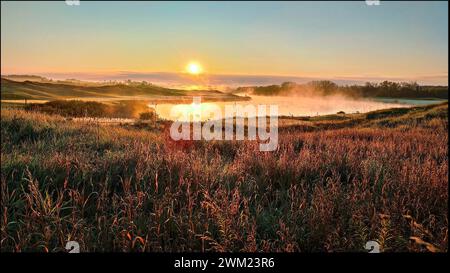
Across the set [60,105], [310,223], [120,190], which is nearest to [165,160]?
[120,190]

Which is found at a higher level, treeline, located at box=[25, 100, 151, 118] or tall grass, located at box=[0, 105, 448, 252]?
treeline, located at box=[25, 100, 151, 118]

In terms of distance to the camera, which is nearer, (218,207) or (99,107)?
(218,207)

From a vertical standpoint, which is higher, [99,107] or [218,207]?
[99,107]

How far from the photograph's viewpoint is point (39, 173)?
534 cm

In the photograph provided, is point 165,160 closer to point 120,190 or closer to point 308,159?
point 120,190

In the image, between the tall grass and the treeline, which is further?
the treeline

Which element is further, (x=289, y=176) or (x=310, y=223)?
(x=289, y=176)

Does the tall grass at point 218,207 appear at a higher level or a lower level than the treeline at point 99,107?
lower

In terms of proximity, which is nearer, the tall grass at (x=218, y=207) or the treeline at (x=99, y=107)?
the tall grass at (x=218, y=207)

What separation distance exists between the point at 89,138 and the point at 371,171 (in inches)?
286

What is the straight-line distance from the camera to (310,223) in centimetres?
367

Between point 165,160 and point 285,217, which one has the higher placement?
point 165,160
